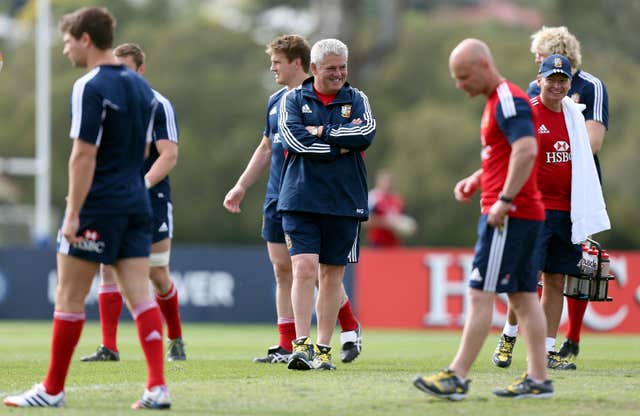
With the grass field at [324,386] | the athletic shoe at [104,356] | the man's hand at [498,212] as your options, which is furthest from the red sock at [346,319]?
the man's hand at [498,212]

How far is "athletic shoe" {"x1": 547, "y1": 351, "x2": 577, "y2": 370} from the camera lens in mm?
9777

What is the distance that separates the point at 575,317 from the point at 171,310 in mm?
3164

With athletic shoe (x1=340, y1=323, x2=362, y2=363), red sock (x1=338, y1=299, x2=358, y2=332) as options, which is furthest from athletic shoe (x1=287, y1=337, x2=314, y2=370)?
red sock (x1=338, y1=299, x2=358, y2=332)

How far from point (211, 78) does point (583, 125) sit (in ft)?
132

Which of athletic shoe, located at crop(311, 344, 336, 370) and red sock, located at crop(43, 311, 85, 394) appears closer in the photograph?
red sock, located at crop(43, 311, 85, 394)

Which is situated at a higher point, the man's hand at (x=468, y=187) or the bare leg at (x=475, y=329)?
the man's hand at (x=468, y=187)

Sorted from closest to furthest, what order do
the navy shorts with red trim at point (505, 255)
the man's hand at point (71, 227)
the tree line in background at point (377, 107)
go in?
the man's hand at point (71, 227) → the navy shorts with red trim at point (505, 255) → the tree line in background at point (377, 107)

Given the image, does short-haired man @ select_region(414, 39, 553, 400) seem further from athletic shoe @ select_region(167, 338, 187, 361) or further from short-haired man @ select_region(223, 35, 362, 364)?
athletic shoe @ select_region(167, 338, 187, 361)

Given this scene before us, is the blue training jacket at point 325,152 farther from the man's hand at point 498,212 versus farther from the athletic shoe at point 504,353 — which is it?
the man's hand at point 498,212

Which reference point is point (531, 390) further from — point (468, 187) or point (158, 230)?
point (158, 230)

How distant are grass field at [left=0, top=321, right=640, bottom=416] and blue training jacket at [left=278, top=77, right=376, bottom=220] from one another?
1169mm

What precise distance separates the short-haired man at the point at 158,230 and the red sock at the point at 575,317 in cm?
308

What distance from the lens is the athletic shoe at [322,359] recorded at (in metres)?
9.23

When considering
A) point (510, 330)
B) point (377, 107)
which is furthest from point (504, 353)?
point (377, 107)
